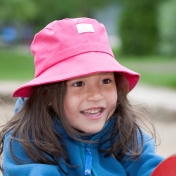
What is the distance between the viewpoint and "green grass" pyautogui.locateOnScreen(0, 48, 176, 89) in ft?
32.7

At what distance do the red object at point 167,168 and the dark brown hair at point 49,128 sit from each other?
0.44 metres

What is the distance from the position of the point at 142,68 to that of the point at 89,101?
34.0ft

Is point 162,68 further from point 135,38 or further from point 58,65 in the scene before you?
point 58,65

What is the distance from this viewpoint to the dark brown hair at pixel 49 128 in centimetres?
208

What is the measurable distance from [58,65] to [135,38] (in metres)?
14.6

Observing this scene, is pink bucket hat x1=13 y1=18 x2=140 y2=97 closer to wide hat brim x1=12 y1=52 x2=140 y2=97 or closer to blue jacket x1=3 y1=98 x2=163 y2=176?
wide hat brim x1=12 y1=52 x2=140 y2=97

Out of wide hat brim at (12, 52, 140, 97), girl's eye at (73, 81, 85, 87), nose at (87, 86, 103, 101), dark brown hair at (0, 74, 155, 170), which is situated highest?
wide hat brim at (12, 52, 140, 97)

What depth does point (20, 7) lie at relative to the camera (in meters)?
16.4

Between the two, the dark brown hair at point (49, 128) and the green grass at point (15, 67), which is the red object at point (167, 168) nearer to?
the dark brown hair at point (49, 128)

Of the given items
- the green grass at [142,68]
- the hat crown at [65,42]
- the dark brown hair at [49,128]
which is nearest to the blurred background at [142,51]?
the green grass at [142,68]

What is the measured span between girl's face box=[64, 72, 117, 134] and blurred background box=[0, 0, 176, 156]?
4.38 feet

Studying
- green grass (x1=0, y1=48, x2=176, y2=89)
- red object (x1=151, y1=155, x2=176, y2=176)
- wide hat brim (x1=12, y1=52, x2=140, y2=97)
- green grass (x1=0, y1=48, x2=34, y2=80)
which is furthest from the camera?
green grass (x1=0, y1=48, x2=34, y2=80)

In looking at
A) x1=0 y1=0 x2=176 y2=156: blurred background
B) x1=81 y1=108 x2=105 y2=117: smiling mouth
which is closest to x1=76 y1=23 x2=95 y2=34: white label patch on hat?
x1=81 y1=108 x2=105 y2=117: smiling mouth

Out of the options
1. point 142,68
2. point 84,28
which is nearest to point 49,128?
point 84,28
